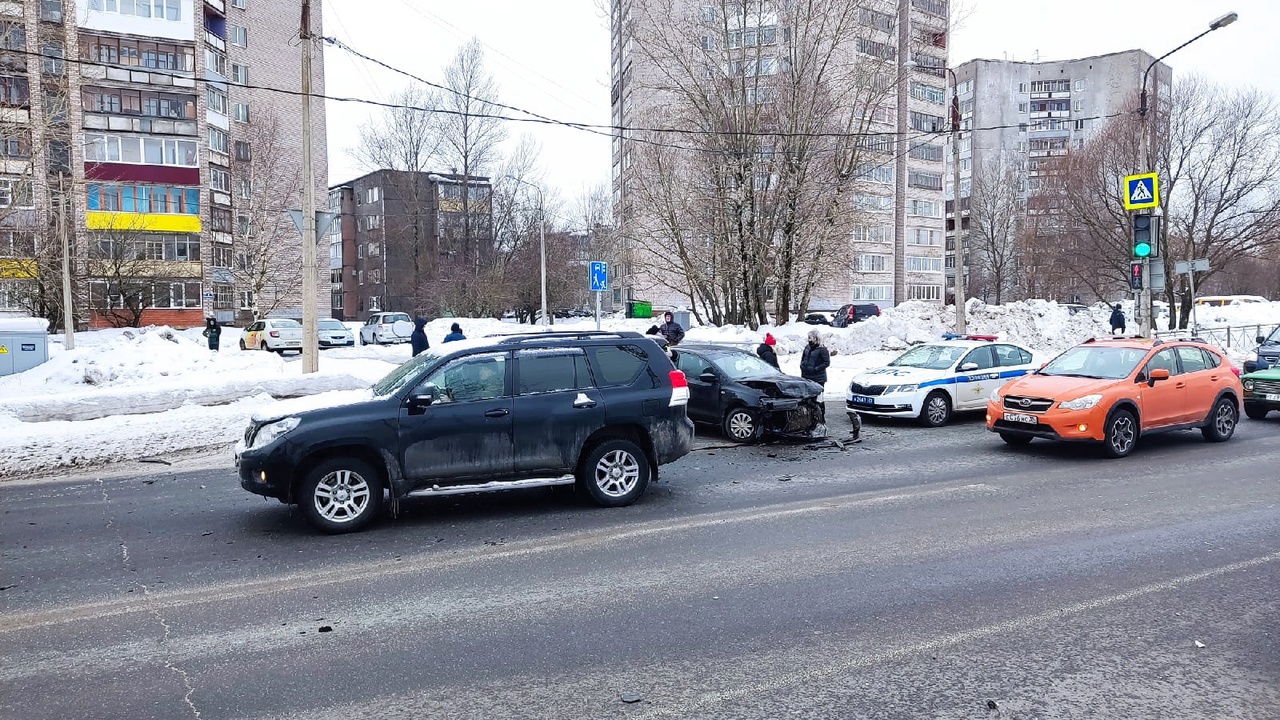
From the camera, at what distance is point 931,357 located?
49.6 ft

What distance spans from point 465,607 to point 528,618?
1.55 feet

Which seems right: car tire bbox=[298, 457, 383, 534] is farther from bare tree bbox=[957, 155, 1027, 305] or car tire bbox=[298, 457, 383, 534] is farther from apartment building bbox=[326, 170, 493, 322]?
bare tree bbox=[957, 155, 1027, 305]

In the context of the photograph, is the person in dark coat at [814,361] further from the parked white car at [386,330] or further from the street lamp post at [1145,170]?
the parked white car at [386,330]

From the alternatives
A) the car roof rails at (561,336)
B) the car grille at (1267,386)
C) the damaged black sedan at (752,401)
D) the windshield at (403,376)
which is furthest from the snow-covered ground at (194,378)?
the car grille at (1267,386)

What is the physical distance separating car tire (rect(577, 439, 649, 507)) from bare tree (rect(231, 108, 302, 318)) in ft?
129

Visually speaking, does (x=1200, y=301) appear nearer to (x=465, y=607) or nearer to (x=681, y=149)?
(x=681, y=149)

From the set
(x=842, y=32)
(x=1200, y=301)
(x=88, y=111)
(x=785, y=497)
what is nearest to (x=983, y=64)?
(x=1200, y=301)

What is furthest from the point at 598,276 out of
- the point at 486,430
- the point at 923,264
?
the point at 923,264

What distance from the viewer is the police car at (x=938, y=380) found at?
14148 millimetres

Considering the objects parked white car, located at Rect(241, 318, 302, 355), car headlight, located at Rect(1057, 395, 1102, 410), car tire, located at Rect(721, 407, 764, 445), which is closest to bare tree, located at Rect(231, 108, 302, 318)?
parked white car, located at Rect(241, 318, 302, 355)

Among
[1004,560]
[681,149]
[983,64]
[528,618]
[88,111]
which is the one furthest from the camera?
[983,64]

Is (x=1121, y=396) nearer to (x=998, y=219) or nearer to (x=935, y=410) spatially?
(x=935, y=410)

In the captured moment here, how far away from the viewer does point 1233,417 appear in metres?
12.6

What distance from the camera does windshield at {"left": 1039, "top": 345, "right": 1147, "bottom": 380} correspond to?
11609mm
